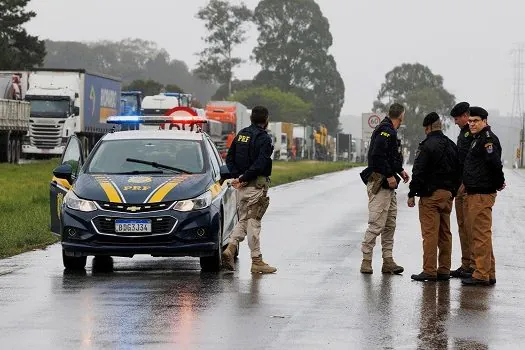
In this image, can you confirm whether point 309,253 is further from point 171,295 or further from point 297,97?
point 297,97

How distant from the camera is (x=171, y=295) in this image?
13219 mm

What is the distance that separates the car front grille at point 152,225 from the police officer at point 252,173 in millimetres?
945

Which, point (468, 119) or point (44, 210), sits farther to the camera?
point (44, 210)

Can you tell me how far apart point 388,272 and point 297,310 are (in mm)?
3727

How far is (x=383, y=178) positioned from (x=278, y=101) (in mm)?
134119

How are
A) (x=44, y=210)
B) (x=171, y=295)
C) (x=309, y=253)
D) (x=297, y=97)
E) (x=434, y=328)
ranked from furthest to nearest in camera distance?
(x=297, y=97) → (x=44, y=210) → (x=309, y=253) → (x=171, y=295) → (x=434, y=328)

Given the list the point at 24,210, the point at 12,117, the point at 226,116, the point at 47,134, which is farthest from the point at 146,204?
the point at 226,116

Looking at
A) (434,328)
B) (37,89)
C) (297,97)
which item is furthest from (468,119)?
(297,97)

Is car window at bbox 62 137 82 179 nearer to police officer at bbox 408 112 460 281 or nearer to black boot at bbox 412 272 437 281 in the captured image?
police officer at bbox 408 112 460 281

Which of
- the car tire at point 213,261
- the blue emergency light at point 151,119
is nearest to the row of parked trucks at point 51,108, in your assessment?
the blue emergency light at point 151,119

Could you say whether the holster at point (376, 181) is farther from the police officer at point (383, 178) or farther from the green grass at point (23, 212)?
the green grass at point (23, 212)

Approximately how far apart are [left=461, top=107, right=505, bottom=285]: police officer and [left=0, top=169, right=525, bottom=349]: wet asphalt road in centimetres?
29

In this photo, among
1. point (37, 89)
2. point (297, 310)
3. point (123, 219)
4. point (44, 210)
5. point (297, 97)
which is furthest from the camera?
point (297, 97)

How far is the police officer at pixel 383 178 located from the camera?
15547 millimetres
